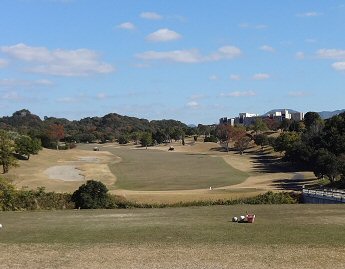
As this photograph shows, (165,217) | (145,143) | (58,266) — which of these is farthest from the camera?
(145,143)

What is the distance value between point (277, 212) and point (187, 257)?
15646mm

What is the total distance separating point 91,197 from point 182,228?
1849cm

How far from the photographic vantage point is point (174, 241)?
2266 cm

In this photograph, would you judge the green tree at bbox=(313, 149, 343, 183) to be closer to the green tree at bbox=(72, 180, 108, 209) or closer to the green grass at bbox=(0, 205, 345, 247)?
the green grass at bbox=(0, 205, 345, 247)

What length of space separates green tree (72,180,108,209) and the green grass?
8702mm

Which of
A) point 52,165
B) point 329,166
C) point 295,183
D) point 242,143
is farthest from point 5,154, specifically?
point 242,143

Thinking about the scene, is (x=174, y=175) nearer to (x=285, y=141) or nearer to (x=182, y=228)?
(x=285, y=141)

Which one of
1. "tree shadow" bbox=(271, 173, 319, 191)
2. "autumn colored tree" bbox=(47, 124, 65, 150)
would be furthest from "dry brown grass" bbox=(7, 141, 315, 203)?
"autumn colored tree" bbox=(47, 124, 65, 150)

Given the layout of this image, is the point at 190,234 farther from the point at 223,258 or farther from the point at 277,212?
the point at 277,212

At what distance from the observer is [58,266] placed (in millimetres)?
18203

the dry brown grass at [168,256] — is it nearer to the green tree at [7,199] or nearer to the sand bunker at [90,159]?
the green tree at [7,199]

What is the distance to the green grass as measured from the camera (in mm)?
22953

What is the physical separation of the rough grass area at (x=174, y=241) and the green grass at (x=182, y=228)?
0.04 meters

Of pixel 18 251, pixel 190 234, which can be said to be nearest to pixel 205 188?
pixel 190 234
